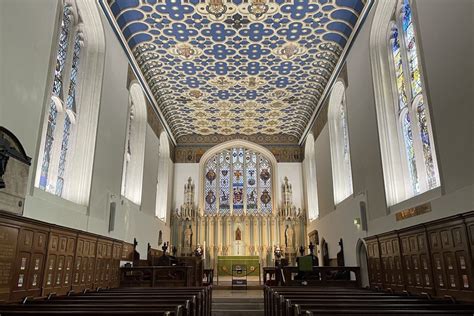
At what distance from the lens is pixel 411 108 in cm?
930

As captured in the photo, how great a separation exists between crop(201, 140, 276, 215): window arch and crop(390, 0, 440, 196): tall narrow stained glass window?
485 inches

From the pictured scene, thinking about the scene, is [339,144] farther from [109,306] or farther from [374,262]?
[109,306]

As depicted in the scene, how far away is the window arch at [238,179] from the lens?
21.7 m

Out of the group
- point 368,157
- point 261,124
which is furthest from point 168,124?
point 368,157

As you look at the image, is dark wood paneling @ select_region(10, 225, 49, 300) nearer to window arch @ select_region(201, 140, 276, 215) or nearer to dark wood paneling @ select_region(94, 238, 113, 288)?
dark wood paneling @ select_region(94, 238, 113, 288)

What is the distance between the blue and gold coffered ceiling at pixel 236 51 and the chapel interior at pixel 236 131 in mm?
72

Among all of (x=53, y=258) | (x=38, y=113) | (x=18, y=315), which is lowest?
(x=18, y=315)

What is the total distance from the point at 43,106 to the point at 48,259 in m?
3.08

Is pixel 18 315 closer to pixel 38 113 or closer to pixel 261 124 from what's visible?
pixel 38 113

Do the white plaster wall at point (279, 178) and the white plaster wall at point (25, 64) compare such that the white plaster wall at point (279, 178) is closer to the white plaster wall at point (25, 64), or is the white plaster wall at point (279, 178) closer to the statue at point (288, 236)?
the statue at point (288, 236)

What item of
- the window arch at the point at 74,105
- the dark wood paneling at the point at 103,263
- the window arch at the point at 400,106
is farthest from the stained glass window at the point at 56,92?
the window arch at the point at 400,106

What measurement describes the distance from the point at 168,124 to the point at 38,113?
41.2 ft

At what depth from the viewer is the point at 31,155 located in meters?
7.14

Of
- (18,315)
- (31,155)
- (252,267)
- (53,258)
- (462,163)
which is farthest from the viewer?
(252,267)
